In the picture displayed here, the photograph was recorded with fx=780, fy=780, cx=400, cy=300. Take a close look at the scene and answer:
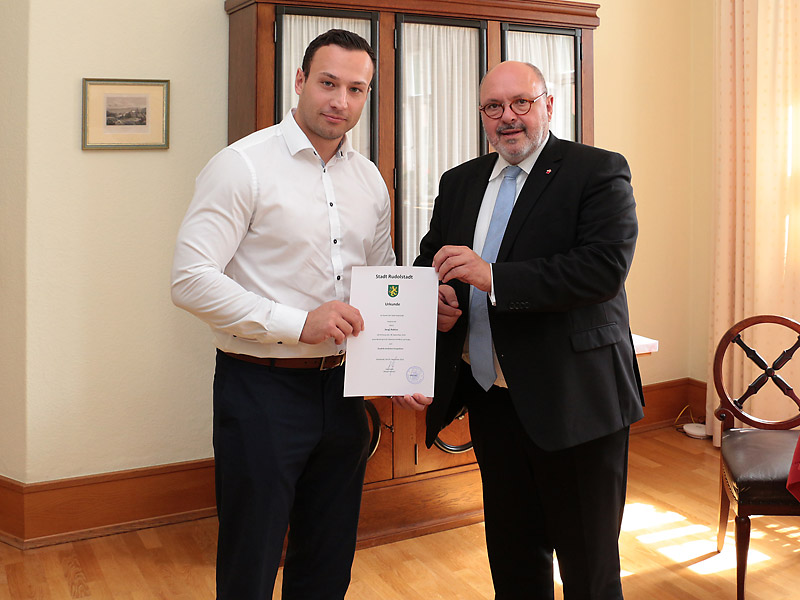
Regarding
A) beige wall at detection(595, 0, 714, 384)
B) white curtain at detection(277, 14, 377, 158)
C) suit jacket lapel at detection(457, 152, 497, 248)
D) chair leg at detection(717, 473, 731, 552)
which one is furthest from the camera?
beige wall at detection(595, 0, 714, 384)

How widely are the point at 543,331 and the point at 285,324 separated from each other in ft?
2.19

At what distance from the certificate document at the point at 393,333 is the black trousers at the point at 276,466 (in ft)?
0.38

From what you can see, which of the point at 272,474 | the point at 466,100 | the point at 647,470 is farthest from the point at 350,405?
the point at 647,470

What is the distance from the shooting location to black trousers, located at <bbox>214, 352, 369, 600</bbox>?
6.52 feet

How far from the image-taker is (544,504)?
7.07 ft

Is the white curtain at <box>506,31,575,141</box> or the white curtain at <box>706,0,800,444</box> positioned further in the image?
the white curtain at <box>706,0,800,444</box>

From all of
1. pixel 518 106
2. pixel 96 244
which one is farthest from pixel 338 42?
pixel 96 244

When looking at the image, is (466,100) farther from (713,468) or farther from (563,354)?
(713,468)

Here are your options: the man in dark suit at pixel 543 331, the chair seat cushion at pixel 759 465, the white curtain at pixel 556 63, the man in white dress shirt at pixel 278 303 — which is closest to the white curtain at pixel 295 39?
the white curtain at pixel 556 63

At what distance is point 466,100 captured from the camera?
3406 mm

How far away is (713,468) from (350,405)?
274 cm

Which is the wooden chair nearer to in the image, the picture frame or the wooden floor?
the wooden floor

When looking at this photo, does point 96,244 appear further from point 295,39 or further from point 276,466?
point 276,466

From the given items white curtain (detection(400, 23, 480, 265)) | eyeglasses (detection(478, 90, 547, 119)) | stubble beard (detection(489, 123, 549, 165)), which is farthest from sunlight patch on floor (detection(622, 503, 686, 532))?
eyeglasses (detection(478, 90, 547, 119))
